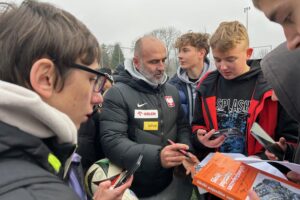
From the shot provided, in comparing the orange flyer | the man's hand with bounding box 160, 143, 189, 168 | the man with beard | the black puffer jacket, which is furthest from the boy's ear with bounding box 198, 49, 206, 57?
the orange flyer

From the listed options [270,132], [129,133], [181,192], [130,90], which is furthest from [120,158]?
[270,132]

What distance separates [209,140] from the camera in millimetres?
2688

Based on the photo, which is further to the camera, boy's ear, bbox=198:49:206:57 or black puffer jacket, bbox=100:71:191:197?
boy's ear, bbox=198:49:206:57

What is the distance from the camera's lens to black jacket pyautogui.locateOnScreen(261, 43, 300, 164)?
2.01 metres

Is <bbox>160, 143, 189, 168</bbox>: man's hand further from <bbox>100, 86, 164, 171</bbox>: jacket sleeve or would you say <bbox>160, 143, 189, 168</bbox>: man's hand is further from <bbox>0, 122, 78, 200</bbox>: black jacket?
<bbox>0, 122, 78, 200</bbox>: black jacket

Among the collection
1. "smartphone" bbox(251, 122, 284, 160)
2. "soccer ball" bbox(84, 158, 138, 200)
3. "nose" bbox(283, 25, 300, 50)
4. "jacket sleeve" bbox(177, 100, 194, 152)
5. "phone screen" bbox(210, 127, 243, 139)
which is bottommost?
"soccer ball" bbox(84, 158, 138, 200)

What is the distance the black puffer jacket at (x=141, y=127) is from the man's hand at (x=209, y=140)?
0.27m

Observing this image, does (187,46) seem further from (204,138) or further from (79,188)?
(79,188)

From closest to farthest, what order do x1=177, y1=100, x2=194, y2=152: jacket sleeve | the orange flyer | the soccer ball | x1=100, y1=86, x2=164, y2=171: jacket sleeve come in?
the orange flyer, the soccer ball, x1=100, y1=86, x2=164, y2=171: jacket sleeve, x1=177, y1=100, x2=194, y2=152: jacket sleeve

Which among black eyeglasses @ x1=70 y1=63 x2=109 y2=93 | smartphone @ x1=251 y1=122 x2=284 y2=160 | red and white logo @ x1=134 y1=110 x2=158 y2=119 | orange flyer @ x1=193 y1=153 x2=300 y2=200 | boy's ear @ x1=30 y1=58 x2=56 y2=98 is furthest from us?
red and white logo @ x1=134 y1=110 x2=158 y2=119

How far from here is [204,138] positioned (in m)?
2.67

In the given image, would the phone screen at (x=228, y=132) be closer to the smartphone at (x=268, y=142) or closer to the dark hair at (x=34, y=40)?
the smartphone at (x=268, y=142)

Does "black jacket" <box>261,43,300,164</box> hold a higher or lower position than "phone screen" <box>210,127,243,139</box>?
higher

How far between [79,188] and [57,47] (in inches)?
35.9
